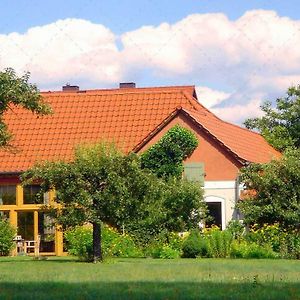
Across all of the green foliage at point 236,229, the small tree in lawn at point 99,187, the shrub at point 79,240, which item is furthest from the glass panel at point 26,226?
the small tree in lawn at point 99,187

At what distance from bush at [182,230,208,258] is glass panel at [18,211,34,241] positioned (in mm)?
11200

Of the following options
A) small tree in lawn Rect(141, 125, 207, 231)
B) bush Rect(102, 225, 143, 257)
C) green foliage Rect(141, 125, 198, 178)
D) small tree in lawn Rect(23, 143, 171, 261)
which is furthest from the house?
small tree in lawn Rect(23, 143, 171, 261)

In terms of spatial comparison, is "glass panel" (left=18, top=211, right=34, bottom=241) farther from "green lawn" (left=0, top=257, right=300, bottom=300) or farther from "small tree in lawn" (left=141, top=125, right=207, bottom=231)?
"green lawn" (left=0, top=257, right=300, bottom=300)

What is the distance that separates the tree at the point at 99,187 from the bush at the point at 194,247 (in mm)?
4804

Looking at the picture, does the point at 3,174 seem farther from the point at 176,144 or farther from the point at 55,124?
the point at 176,144

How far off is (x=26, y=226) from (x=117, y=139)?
6537 mm

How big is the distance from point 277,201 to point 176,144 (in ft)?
33.2

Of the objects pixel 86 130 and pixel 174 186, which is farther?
pixel 86 130

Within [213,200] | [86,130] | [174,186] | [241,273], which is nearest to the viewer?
[241,273]

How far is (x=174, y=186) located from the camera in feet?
133

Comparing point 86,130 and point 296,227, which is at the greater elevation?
point 86,130

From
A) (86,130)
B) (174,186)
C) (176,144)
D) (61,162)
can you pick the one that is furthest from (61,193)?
(86,130)

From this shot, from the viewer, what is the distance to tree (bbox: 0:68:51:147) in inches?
1104

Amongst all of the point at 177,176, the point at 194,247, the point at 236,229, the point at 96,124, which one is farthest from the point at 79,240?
the point at 96,124
